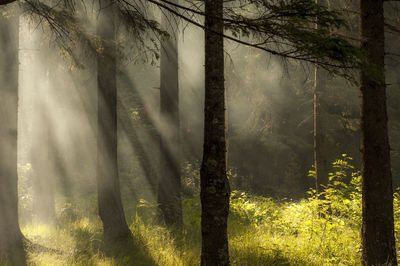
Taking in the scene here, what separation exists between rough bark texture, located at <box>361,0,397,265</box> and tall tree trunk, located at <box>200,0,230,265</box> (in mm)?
2706

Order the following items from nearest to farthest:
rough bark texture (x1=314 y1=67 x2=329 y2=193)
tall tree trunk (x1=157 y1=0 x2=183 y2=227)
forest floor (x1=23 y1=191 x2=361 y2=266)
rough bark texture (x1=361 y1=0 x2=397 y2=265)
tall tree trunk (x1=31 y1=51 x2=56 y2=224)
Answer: rough bark texture (x1=361 y1=0 x2=397 y2=265) → forest floor (x1=23 y1=191 x2=361 y2=266) → tall tree trunk (x1=157 y1=0 x2=183 y2=227) → rough bark texture (x1=314 y1=67 x2=329 y2=193) → tall tree trunk (x1=31 y1=51 x2=56 y2=224)

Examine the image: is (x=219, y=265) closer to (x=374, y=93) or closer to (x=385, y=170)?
(x=385, y=170)

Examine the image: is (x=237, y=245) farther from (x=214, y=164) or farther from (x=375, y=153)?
(x=375, y=153)

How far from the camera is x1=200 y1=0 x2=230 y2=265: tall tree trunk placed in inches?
185

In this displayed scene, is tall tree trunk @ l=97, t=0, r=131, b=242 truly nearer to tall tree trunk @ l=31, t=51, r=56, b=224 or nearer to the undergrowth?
the undergrowth

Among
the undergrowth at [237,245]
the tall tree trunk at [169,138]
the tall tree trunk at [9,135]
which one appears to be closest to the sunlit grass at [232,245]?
the undergrowth at [237,245]

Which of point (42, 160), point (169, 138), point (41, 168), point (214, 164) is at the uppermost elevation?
point (169, 138)

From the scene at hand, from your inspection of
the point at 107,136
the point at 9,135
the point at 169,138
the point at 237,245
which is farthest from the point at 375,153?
the point at 9,135

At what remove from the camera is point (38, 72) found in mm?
12695

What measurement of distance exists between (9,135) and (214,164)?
5149mm

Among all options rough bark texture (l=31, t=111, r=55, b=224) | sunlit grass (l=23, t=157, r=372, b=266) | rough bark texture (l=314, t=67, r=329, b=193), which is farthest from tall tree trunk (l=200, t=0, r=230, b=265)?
rough bark texture (l=31, t=111, r=55, b=224)

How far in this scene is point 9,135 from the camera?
279 inches

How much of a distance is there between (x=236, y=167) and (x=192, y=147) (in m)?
3.27

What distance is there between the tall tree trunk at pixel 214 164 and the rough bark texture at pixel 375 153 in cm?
271
